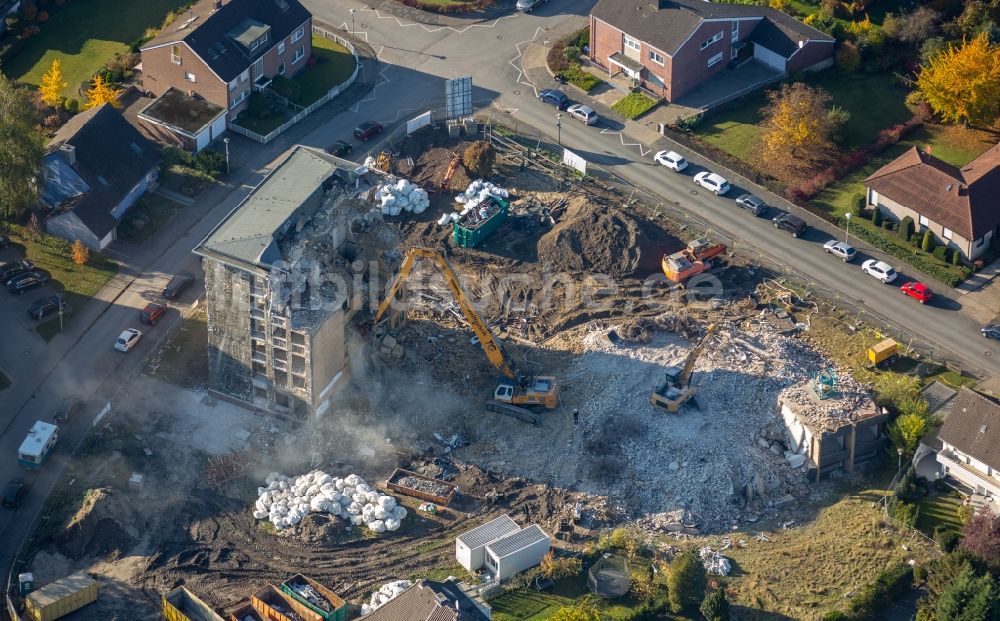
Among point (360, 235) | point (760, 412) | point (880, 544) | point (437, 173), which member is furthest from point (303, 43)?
point (880, 544)

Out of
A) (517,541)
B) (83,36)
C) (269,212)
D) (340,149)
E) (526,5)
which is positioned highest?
(269,212)

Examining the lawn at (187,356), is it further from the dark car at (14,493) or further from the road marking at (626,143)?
the road marking at (626,143)

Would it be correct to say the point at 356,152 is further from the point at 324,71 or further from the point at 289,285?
the point at 289,285

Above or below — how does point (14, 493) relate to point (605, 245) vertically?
below

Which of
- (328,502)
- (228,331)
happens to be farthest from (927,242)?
(228,331)

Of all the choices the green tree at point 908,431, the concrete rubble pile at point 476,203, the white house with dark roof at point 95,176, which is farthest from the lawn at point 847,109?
the white house with dark roof at point 95,176

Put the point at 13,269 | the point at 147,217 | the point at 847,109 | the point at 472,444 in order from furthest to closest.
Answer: the point at 847,109, the point at 147,217, the point at 13,269, the point at 472,444

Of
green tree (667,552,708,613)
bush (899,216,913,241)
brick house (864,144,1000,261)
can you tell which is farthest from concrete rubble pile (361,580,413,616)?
brick house (864,144,1000,261)
